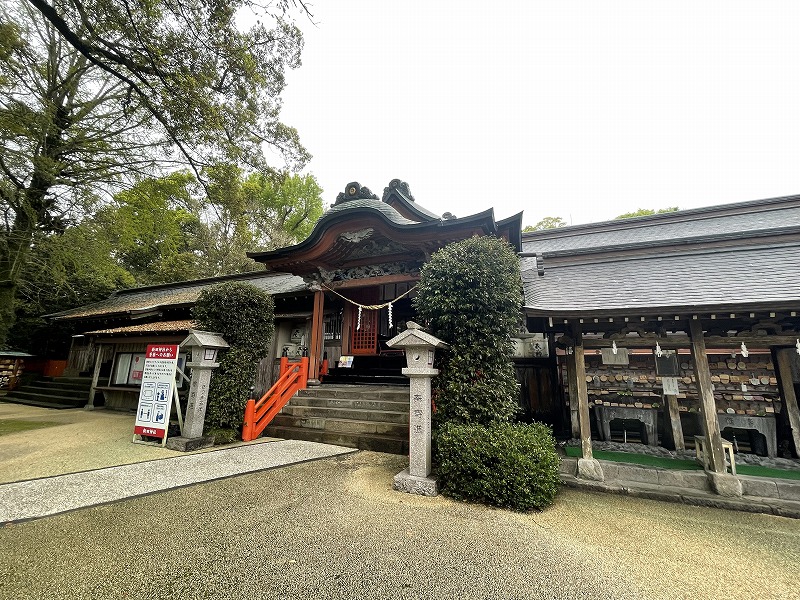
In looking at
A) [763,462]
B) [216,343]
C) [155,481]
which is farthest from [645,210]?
[155,481]

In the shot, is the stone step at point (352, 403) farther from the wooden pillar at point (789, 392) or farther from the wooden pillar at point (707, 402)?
the wooden pillar at point (789, 392)

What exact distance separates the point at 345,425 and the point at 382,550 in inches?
159

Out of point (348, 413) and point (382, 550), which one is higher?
point (348, 413)

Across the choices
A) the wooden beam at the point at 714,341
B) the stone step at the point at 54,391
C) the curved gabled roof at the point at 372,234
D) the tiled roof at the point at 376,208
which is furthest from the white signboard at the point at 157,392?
the stone step at the point at 54,391

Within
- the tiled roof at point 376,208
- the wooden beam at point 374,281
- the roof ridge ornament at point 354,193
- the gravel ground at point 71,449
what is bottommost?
the gravel ground at point 71,449

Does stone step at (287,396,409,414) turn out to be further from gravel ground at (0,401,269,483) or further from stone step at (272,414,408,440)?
gravel ground at (0,401,269,483)

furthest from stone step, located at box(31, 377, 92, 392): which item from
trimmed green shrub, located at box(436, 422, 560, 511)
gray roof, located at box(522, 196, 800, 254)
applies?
gray roof, located at box(522, 196, 800, 254)

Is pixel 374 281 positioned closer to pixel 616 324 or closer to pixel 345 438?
pixel 345 438

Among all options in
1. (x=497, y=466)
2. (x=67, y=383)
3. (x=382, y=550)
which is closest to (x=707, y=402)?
(x=497, y=466)

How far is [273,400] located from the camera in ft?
24.3

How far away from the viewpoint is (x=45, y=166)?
859cm

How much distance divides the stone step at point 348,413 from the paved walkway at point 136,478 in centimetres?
81

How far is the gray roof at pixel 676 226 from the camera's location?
9695 millimetres

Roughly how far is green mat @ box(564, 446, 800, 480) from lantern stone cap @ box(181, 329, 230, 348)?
6.77 metres
